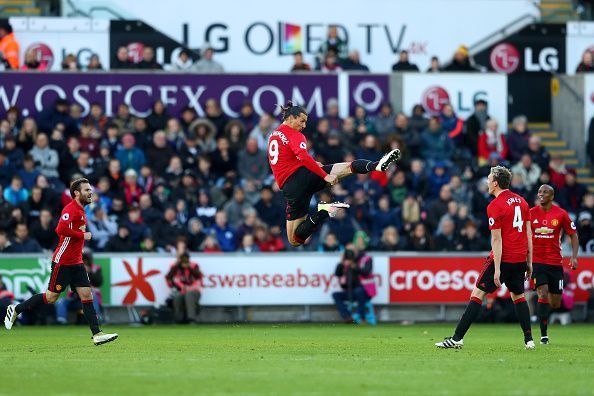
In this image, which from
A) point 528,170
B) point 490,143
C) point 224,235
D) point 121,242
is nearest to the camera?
point 121,242

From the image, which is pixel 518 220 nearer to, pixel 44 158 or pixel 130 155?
pixel 130 155

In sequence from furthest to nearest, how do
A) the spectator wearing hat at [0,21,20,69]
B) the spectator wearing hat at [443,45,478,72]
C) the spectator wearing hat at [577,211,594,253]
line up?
the spectator wearing hat at [443,45,478,72], the spectator wearing hat at [0,21,20,69], the spectator wearing hat at [577,211,594,253]

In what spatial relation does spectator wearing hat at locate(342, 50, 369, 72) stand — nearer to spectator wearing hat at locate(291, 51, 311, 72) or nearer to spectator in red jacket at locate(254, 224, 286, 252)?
spectator wearing hat at locate(291, 51, 311, 72)

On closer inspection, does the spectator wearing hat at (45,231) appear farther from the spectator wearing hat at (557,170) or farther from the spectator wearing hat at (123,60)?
the spectator wearing hat at (557,170)

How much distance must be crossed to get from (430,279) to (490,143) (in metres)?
4.80

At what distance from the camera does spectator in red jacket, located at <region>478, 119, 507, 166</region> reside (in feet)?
103

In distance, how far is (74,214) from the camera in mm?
18438

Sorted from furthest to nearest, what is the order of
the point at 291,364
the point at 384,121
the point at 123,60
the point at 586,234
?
the point at 123,60 < the point at 384,121 < the point at 586,234 < the point at 291,364

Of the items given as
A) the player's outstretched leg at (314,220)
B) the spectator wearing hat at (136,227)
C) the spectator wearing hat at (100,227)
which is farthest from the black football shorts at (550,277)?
the spectator wearing hat at (100,227)

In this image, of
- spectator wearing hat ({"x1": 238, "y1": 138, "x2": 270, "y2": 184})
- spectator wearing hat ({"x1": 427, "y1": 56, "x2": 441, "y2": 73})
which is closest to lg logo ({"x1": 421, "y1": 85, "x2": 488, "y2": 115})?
spectator wearing hat ({"x1": 427, "y1": 56, "x2": 441, "y2": 73})

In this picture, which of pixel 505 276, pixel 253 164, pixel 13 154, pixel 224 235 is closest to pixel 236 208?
pixel 224 235

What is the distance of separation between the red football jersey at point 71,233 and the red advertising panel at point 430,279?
10642 millimetres

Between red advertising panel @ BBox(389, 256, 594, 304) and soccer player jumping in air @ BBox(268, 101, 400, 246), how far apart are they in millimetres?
9414

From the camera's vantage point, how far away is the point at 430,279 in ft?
92.5
